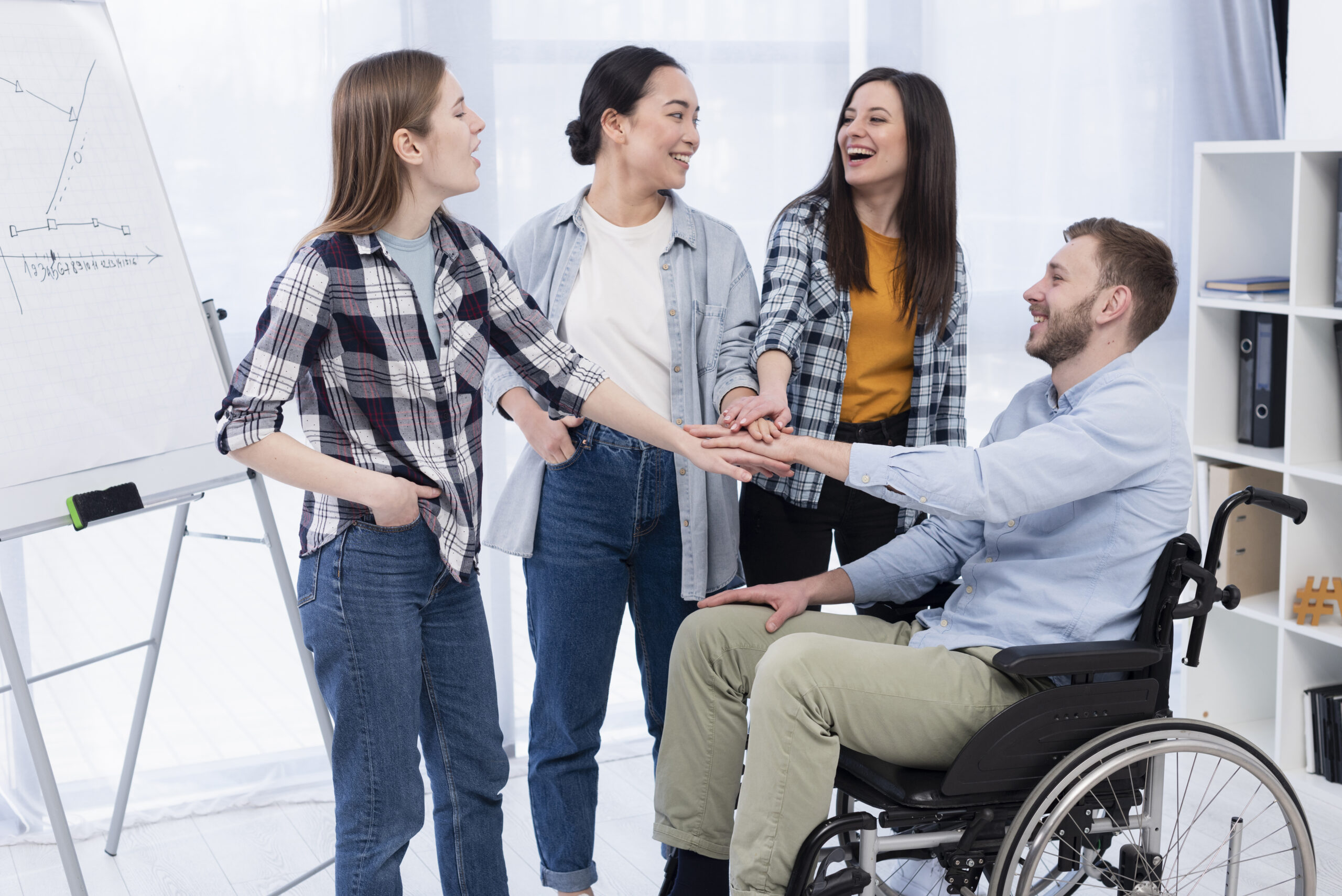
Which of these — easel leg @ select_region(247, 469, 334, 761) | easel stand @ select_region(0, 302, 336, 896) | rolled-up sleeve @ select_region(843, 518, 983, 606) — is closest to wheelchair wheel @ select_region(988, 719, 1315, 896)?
rolled-up sleeve @ select_region(843, 518, 983, 606)

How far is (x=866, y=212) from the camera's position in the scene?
215cm

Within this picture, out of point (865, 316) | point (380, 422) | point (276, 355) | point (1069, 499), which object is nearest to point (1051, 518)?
point (1069, 499)

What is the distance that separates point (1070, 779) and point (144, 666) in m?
1.85

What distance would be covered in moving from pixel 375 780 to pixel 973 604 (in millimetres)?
917

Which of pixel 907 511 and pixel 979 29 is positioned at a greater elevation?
pixel 979 29

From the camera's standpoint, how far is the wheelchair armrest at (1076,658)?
156 cm

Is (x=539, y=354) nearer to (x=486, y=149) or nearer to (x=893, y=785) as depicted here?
(x=893, y=785)

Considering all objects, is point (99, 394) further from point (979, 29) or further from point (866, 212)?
point (979, 29)

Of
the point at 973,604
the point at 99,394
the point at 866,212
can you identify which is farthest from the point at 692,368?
the point at 99,394

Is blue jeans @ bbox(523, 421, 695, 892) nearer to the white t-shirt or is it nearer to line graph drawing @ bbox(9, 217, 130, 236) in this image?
the white t-shirt

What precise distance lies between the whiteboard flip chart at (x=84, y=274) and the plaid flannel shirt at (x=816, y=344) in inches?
39.9

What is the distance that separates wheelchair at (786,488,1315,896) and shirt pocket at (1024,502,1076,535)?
0.47 ft

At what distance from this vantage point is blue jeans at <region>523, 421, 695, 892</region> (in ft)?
6.49

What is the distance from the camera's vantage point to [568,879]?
209cm
